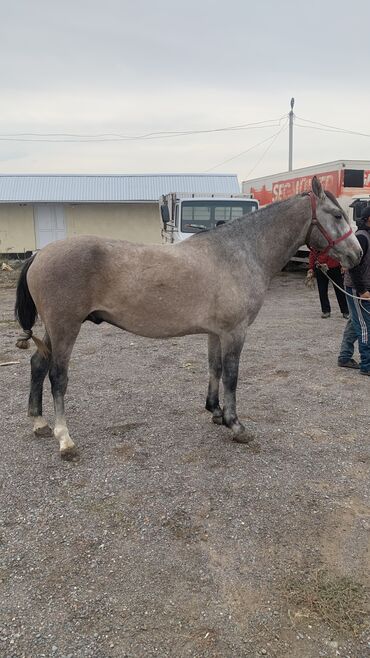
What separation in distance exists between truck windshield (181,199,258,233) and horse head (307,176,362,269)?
8100mm

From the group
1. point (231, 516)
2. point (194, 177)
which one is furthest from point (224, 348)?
point (194, 177)

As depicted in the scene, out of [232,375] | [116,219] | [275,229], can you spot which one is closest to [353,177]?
[275,229]

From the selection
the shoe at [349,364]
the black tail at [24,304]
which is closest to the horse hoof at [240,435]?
the black tail at [24,304]

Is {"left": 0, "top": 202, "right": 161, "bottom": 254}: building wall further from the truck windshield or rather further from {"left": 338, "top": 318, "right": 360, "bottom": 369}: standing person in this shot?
{"left": 338, "top": 318, "right": 360, "bottom": 369}: standing person

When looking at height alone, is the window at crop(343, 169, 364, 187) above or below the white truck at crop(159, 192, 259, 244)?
above

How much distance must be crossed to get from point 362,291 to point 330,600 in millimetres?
4082

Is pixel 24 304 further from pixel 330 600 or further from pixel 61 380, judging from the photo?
pixel 330 600

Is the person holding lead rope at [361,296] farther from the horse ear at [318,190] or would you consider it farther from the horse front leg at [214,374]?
the horse front leg at [214,374]

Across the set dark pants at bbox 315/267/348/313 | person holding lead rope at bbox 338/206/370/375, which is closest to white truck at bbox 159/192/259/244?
dark pants at bbox 315/267/348/313

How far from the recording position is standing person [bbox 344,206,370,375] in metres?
5.54

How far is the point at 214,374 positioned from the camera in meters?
4.66

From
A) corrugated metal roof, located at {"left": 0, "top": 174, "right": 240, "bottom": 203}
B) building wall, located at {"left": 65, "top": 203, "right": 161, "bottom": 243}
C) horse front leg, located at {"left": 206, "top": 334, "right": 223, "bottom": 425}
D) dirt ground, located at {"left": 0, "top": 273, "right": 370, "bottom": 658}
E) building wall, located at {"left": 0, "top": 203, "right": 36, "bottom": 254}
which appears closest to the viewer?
dirt ground, located at {"left": 0, "top": 273, "right": 370, "bottom": 658}

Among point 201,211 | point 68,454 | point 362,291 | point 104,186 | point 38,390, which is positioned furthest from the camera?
point 104,186

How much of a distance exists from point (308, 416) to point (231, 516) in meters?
1.96
